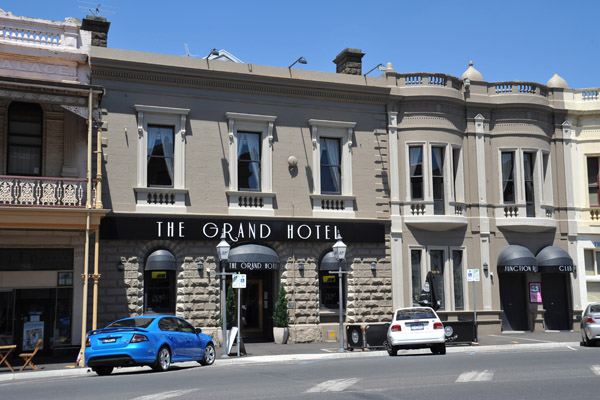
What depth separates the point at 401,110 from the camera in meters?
28.5

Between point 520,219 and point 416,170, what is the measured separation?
488cm

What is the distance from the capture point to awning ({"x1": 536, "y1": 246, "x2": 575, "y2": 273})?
2878 centimetres

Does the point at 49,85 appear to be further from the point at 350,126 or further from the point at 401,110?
the point at 401,110

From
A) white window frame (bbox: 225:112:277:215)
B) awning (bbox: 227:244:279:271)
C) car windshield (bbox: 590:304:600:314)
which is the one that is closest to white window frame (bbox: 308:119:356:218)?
white window frame (bbox: 225:112:277:215)

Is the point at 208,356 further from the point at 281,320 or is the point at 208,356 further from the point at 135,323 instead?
the point at 281,320

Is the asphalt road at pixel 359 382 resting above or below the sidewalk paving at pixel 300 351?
above

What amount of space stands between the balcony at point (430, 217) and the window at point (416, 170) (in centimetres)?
48

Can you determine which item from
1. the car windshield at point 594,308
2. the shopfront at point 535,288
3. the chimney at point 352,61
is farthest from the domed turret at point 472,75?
the car windshield at point 594,308

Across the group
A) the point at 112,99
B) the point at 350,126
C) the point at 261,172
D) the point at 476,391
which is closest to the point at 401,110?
the point at 350,126

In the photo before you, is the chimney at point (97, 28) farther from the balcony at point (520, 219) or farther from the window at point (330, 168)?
the balcony at point (520, 219)

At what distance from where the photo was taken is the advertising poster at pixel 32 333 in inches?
867

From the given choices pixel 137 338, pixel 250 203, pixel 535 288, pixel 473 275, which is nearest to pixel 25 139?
pixel 250 203

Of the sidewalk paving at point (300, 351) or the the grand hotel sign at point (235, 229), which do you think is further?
the the grand hotel sign at point (235, 229)

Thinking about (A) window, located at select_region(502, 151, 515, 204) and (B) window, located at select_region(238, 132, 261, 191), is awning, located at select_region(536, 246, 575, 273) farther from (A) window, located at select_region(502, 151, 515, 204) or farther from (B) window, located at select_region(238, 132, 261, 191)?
(B) window, located at select_region(238, 132, 261, 191)
